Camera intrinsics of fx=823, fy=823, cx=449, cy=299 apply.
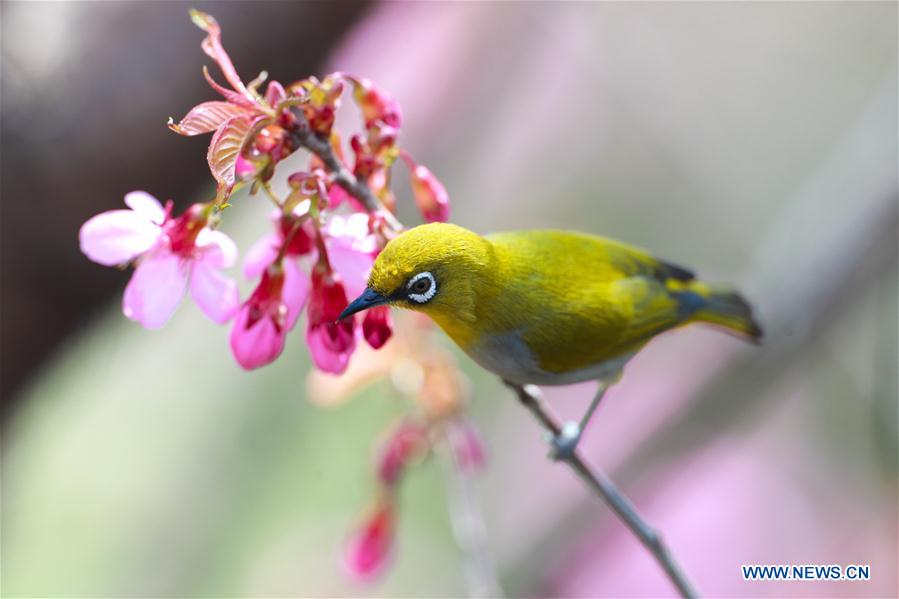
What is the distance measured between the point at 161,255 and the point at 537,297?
457 millimetres

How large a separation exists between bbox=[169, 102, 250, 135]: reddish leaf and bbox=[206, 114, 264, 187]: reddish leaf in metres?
0.02

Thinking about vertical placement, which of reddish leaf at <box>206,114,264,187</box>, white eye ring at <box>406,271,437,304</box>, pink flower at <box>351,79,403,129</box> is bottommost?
white eye ring at <box>406,271,437,304</box>

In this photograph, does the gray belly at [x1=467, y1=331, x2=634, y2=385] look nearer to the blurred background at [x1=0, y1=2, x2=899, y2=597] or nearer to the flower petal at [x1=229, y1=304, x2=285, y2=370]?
the flower petal at [x1=229, y1=304, x2=285, y2=370]

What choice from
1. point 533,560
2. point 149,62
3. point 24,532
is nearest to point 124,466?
point 24,532

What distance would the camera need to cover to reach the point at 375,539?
1550 millimetres

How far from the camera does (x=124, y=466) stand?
316cm

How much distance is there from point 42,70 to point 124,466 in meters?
2.13

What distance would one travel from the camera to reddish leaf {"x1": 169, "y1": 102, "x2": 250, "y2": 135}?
2.50 feet

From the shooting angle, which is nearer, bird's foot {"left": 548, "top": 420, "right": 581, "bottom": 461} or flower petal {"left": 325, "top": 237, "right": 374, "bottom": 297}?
flower petal {"left": 325, "top": 237, "right": 374, "bottom": 297}

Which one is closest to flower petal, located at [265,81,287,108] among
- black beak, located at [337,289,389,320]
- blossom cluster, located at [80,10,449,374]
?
blossom cluster, located at [80,10,449,374]

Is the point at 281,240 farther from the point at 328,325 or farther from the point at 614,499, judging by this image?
the point at 614,499

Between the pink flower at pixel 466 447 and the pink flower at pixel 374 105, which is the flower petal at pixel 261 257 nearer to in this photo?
the pink flower at pixel 374 105

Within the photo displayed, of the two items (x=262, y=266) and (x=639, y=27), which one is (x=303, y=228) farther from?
(x=639, y=27)

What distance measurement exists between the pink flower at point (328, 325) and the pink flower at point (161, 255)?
0.09 metres
